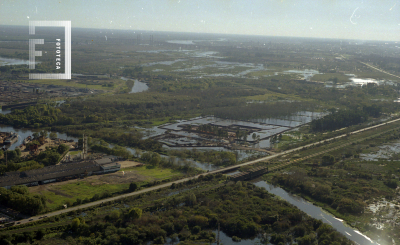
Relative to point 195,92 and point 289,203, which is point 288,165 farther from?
point 195,92

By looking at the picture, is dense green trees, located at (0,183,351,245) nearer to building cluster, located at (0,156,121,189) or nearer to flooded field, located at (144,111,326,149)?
building cluster, located at (0,156,121,189)

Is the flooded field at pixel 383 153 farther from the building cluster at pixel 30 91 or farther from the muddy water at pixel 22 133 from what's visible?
the building cluster at pixel 30 91

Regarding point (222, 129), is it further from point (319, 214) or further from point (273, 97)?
point (273, 97)

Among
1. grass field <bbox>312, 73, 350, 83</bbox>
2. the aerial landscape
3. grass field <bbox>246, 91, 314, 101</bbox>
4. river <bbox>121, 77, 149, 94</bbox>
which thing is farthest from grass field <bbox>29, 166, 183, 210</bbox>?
grass field <bbox>312, 73, 350, 83</bbox>

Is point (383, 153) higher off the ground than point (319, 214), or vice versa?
→ point (383, 153)

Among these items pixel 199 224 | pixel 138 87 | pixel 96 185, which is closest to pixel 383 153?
pixel 199 224

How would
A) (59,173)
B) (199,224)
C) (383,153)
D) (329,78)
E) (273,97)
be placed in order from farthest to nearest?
(329,78)
(273,97)
(383,153)
(59,173)
(199,224)

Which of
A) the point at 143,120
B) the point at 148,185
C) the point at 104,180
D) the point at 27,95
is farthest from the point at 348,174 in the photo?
the point at 27,95
